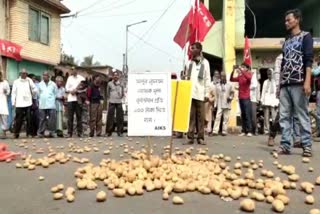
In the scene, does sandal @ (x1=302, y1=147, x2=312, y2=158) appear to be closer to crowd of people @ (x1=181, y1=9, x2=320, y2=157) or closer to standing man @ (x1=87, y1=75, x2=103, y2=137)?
crowd of people @ (x1=181, y1=9, x2=320, y2=157)

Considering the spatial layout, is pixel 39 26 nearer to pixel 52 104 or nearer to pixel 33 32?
pixel 33 32

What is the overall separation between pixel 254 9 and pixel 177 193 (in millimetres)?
21753

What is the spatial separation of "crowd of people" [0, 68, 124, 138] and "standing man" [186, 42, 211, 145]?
12.5 feet

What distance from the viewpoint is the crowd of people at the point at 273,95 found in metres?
7.28

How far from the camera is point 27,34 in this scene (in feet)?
77.6

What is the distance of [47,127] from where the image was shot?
13.2 metres

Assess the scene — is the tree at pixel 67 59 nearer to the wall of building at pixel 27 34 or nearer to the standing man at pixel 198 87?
the wall of building at pixel 27 34

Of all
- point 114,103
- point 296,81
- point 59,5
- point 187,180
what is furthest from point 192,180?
point 59,5

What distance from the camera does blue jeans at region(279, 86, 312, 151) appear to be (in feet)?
23.8

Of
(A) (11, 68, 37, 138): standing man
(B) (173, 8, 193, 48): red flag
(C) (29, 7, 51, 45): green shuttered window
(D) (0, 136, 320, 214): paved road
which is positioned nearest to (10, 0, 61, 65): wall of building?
(C) (29, 7, 51, 45): green shuttered window

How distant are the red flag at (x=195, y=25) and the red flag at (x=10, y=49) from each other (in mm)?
9528

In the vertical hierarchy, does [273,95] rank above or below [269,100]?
above

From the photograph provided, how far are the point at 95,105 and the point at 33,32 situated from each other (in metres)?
12.7

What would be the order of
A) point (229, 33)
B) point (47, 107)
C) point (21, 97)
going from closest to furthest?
point (21, 97) < point (47, 107) < point (229, 33)
